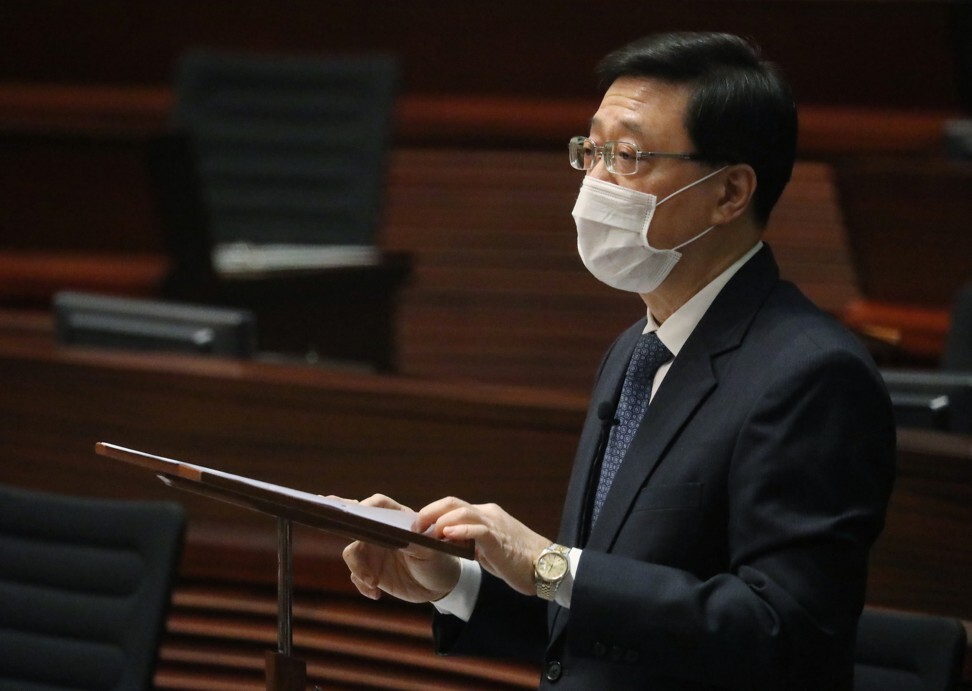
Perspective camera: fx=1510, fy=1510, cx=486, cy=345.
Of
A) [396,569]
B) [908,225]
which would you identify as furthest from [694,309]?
[908,225]

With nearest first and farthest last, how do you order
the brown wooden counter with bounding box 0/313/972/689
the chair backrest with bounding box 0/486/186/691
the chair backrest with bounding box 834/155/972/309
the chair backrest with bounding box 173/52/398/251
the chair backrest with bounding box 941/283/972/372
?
the chair backrest with bounding box 0/486/186/691
the brown wooden counter with bounding box 0/313/972/689
the chair backrest with bounding box 941/283/972/372
the chair backrest with bounding box 834/155/972/309
the chair backrest with bounding box 173/52/398/251

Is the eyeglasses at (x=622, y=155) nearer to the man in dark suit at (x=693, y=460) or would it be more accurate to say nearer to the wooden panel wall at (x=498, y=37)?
the man in dark suit at (x=693, y=460)

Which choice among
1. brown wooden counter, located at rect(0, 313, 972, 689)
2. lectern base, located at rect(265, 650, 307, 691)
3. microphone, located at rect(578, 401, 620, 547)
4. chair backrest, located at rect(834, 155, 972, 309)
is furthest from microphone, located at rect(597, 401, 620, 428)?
chair backrest, located at rect(834, 155, 972, 309)

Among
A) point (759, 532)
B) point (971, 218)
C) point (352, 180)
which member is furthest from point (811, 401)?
point (352, 180)

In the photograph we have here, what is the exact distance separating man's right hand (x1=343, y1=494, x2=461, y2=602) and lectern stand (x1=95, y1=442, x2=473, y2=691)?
10cm

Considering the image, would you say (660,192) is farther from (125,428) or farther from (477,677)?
(125,428)

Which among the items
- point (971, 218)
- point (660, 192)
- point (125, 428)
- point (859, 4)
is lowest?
point (125, 428)

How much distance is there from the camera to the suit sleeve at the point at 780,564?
3.33 ft

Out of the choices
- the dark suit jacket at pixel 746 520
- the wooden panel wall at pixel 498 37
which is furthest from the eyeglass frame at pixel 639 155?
the wooden panel wall at pixel 498 37

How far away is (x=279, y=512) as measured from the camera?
1.00m

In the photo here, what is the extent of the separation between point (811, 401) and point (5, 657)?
958mm

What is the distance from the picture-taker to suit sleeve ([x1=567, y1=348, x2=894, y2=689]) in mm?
1015

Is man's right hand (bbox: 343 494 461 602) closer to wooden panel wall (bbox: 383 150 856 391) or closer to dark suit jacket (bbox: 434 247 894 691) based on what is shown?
dark suit jacket (bbox: 434 247 894 691)

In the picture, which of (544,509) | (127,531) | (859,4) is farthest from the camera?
(859,4)
